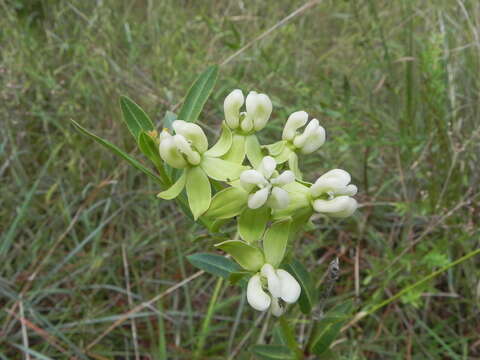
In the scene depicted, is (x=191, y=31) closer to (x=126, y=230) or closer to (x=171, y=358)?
(x=126, y=230)

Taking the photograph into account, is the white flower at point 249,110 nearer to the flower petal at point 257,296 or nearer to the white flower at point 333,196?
the white flower at point 333,196

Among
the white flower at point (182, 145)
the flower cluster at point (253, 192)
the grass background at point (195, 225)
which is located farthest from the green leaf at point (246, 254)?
the grass background at point (195, 225)

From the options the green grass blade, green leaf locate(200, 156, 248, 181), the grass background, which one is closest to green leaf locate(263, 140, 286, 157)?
green leaf locate(200, 156, 248, 181)

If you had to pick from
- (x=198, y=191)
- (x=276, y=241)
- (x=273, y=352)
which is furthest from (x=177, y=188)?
(x=273, y=352)

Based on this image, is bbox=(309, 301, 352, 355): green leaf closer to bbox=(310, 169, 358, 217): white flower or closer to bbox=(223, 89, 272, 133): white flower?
bbox=(310, 169, 358, 217): white flower

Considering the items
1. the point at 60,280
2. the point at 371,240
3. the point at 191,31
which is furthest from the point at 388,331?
the point at 191,31

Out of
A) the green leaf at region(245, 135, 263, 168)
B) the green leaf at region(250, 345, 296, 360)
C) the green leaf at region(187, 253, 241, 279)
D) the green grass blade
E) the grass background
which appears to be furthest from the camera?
the green grass blade

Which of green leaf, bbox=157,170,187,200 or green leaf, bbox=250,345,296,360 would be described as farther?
green leaf, bbox=250,345,296,360
